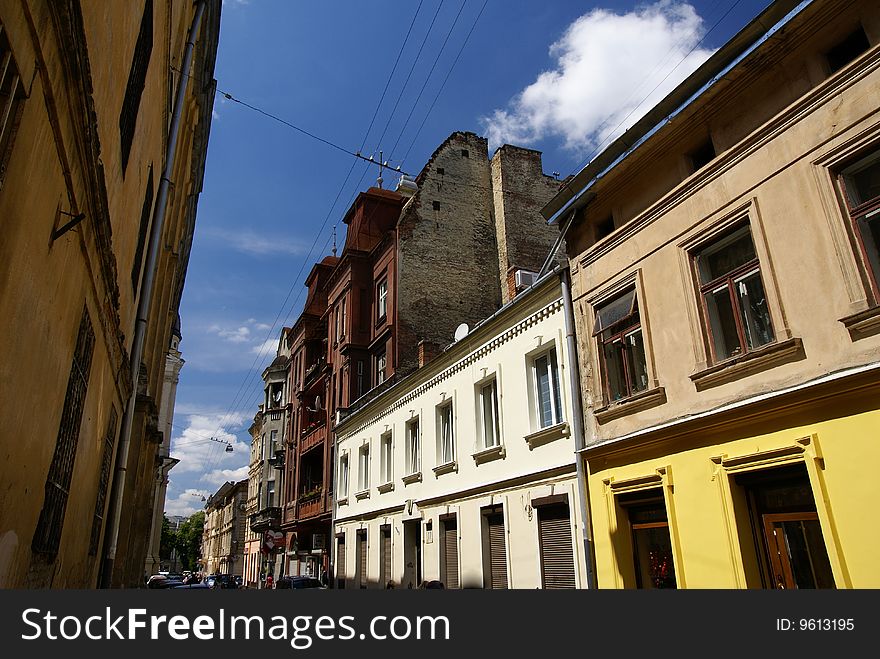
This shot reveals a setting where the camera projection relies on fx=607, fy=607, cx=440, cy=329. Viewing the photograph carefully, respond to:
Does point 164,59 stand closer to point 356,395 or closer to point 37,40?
point 37,40

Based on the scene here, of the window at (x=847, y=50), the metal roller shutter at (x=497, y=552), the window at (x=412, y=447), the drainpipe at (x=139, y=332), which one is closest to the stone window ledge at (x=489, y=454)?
the metal roller shutter at (x=497, y=552)

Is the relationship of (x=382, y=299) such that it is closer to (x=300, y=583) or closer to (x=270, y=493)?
(x=300, y=583)

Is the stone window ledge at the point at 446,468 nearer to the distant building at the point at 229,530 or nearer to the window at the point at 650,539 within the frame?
the window at the point at 650,539

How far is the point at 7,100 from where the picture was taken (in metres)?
3.57

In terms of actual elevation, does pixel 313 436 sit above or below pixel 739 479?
above

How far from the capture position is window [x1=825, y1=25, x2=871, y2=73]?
803 centimetres

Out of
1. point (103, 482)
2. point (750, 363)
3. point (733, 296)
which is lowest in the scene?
point (103, 482)

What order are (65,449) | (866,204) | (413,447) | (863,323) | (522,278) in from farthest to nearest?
(413,447), (522,278), (866,204), (863,323), (65,449)

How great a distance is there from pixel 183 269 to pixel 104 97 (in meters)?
18.1

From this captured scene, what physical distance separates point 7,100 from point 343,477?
77.7ft

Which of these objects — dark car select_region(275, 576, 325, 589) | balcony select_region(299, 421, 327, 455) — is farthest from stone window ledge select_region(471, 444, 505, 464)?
balcony select_region(299, 421, 327, 455)

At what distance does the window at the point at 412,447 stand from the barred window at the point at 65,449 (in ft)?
42.8

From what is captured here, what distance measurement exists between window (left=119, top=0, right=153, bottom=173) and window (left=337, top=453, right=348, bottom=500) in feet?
63.9

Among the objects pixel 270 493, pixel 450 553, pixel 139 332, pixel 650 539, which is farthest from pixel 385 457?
pixel 270 493
